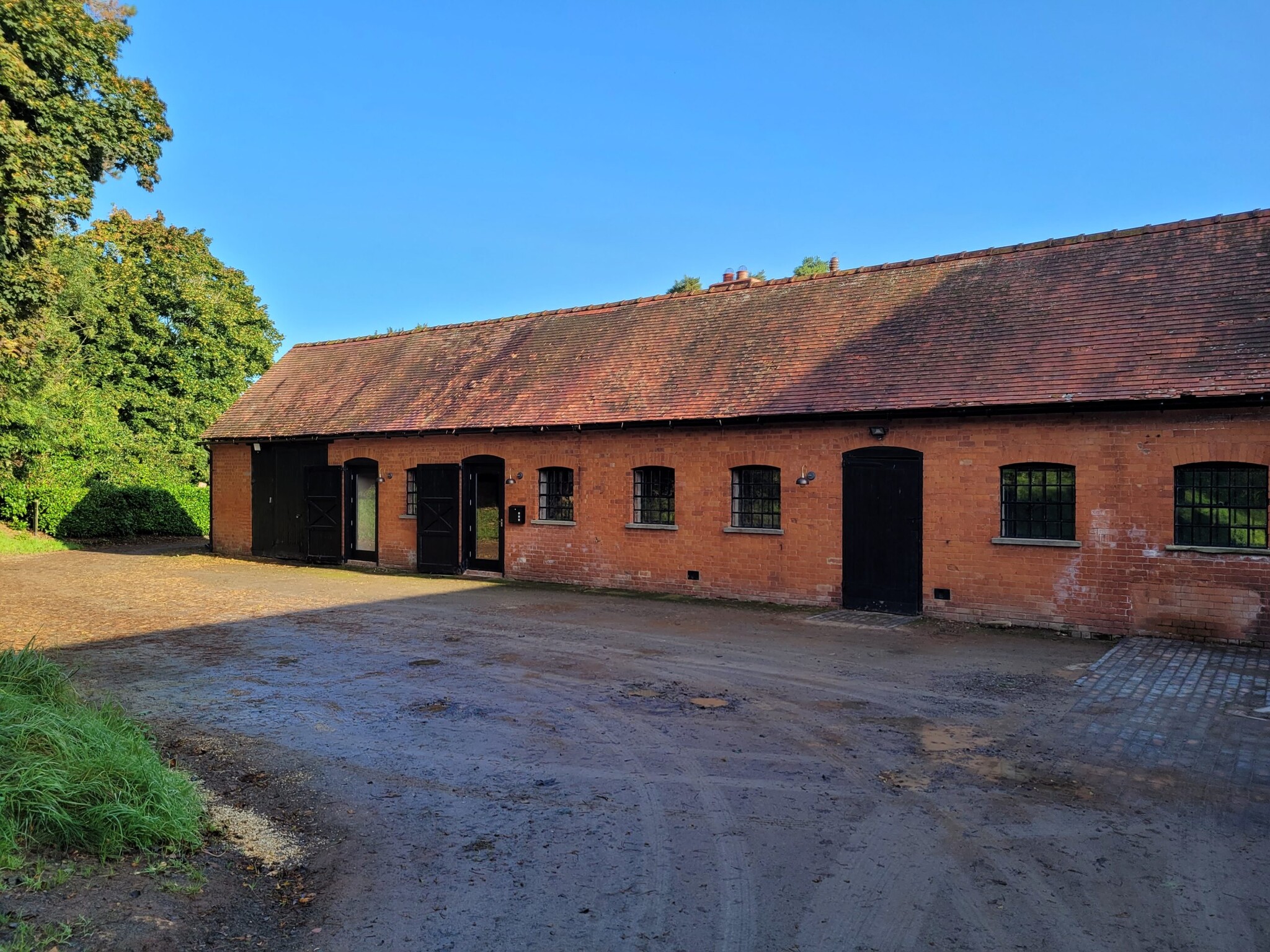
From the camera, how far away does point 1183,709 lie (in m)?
7.61

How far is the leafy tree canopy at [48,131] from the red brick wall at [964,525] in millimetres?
8793

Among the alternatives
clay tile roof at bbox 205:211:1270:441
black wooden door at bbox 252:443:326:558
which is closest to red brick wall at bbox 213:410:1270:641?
clay tile roof at bbox 205:211:1270:441

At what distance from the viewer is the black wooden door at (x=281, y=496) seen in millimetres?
22078

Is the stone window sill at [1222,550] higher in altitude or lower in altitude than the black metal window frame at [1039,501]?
lower

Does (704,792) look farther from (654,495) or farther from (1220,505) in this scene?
(654,495)

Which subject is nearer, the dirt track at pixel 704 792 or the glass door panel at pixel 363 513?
the dirt track at pixel 704 792

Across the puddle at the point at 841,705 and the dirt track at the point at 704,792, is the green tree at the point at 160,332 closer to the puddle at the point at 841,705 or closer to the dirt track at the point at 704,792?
the dirt track at the point at 704,792

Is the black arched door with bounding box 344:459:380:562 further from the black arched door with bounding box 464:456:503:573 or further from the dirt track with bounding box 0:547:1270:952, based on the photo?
the dirt track with bounding box 0:547:1270:952

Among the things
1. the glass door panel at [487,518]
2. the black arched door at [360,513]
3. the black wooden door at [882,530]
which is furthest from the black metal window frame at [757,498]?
the black arched door at [360,513]

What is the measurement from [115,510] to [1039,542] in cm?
2762

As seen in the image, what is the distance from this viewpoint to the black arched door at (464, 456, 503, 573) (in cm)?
1880

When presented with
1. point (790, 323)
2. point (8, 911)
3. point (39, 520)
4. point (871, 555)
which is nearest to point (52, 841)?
point (8, 911)

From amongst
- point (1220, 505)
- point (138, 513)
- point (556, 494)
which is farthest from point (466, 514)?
point (138, 513)

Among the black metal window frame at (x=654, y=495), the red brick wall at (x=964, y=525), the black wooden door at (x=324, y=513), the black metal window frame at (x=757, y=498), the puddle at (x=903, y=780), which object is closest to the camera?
the puddle at (x=903, y=780)
